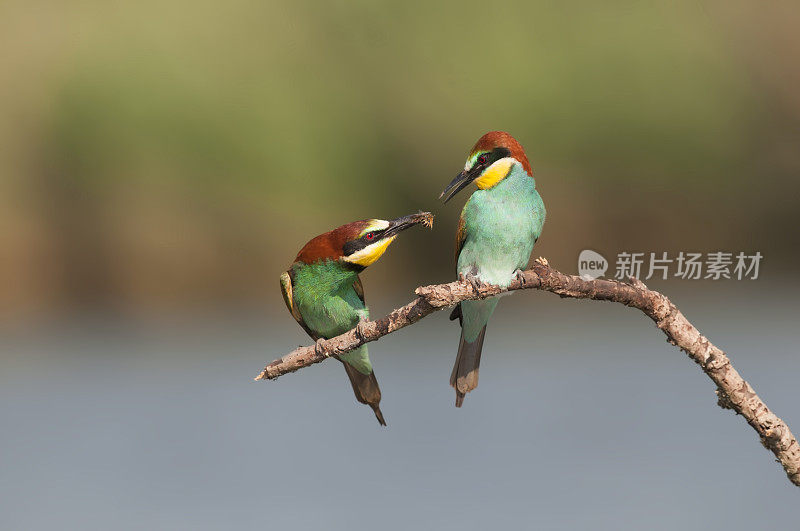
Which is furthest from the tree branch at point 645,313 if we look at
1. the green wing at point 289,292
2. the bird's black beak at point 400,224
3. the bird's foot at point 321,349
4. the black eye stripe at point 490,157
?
the green wing at point 289,292

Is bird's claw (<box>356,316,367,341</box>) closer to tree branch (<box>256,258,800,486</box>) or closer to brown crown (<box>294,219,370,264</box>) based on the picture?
tree branch (<box>256,258,800,486</box>)

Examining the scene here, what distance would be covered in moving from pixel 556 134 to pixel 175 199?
17.1ft

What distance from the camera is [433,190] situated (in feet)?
36.7

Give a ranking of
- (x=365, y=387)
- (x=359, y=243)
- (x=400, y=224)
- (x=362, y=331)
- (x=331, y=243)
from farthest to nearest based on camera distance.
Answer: (x=365, y=387) < (x=331, y=243) < (x=359, y=243) < (x=400, y=224) < (x=362, y=331)

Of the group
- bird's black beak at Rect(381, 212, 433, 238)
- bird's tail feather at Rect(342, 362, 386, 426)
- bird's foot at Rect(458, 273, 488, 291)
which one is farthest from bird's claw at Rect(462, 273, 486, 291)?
bird's tail feather at Rect(342, 362, 386, 426)

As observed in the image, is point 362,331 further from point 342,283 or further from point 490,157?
point 342,283

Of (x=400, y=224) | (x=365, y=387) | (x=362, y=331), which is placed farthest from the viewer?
(x=365, y=387)

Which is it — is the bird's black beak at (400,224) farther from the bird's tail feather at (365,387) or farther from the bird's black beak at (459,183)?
the bird's tail feather at (365,387)

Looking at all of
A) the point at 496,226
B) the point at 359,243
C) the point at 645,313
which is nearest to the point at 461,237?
the point at 496,226

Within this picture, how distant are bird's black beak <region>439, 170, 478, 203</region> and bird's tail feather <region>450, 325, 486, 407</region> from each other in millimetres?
550

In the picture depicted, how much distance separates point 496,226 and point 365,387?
687mm

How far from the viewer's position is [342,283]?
3.15 meters

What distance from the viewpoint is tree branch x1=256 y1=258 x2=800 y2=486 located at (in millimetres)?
2311

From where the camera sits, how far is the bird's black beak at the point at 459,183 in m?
2.37
